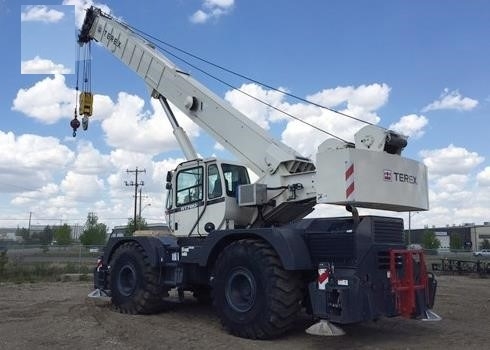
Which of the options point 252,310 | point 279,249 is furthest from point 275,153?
point 252,310

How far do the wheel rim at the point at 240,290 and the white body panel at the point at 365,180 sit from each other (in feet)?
6.07

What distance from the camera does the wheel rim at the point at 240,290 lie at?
9.61m

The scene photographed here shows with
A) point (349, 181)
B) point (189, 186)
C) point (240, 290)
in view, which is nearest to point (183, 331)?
point (240, 290)

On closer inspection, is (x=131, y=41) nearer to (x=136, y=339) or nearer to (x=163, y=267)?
(x=163, y=267)

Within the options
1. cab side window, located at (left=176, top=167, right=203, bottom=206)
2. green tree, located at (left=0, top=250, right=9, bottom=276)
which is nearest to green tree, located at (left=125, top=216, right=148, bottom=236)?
cab side window, located at (left=176, top=167, right=203, bottom=206)

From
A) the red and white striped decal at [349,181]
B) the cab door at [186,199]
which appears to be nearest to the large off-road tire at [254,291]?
the red and white striped decal at [349,181]

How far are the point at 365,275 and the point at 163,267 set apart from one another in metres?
4.87

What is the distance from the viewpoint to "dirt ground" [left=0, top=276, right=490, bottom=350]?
899cm

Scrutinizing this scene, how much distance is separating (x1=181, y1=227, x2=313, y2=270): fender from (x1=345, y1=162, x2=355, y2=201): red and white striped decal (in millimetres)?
1149

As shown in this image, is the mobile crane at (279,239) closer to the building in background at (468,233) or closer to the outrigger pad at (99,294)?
the outrigger pad at (99,294)

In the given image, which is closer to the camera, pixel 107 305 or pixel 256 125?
pixel 256 125

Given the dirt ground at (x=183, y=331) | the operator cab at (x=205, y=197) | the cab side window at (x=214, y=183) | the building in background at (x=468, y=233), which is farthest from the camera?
the building in background at (x=468, y=233)

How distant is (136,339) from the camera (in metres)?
9.32

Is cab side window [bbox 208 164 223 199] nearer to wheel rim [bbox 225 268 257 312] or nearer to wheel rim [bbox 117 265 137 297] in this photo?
wheel rim [bbox 225 268 257 312]
